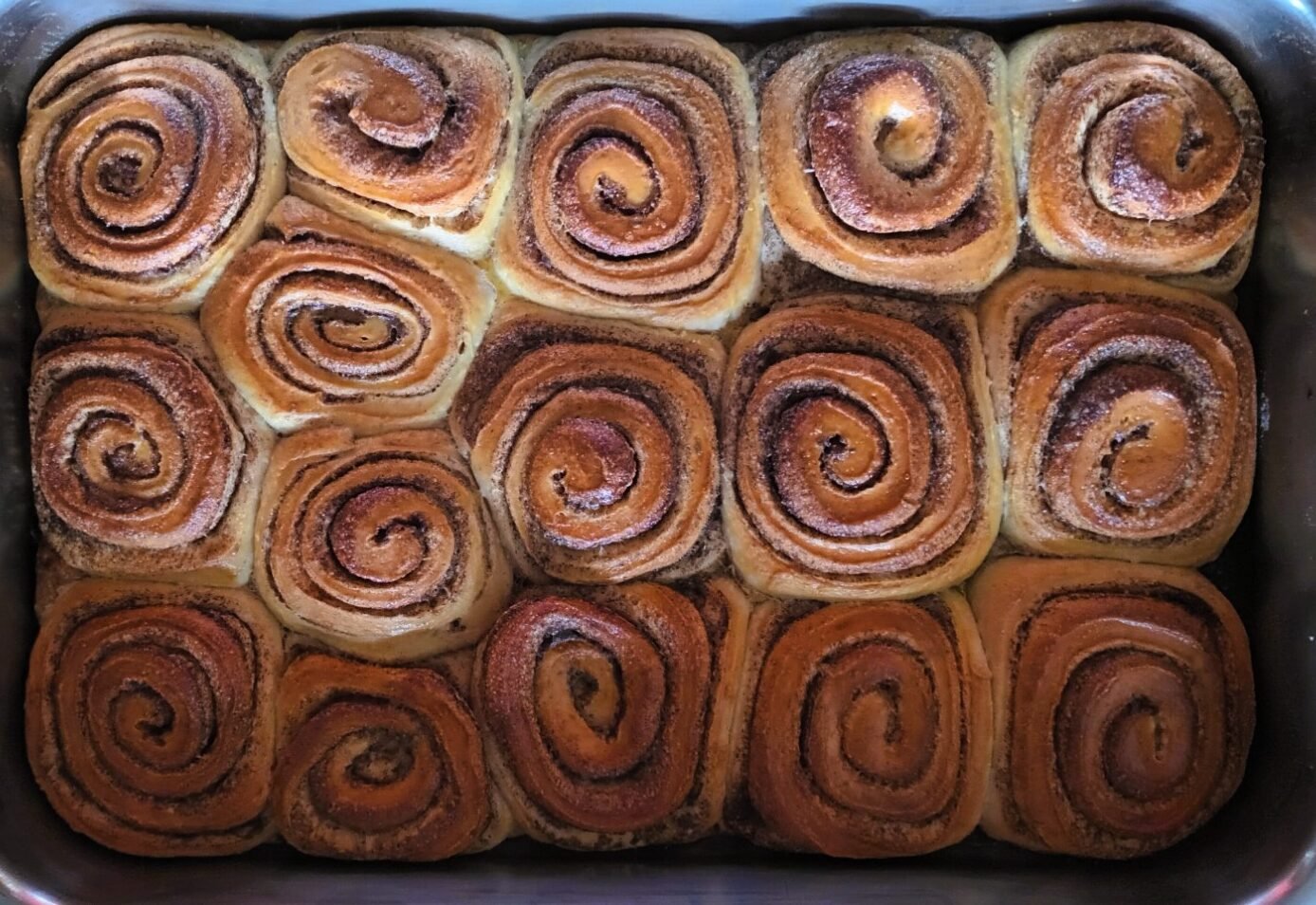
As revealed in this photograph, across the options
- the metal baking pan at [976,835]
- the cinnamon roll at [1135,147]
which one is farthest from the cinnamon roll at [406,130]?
the cinnamon roll at [1135,147]

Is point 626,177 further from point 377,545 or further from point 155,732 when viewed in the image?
point 155,732

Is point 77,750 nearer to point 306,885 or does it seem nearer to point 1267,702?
point 306,885

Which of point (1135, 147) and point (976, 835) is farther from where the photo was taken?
point (976, 835)

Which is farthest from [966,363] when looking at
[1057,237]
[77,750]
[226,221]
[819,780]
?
[77,750]

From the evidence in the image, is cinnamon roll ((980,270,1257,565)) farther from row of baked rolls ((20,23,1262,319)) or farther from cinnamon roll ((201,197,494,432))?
cinnamon roll ((201,197,494,432))

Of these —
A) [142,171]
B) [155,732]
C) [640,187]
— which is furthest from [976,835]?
[142,171]

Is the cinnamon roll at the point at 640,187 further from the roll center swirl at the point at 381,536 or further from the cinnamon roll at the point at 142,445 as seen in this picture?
the cinnamon roll at the point at 142,445
